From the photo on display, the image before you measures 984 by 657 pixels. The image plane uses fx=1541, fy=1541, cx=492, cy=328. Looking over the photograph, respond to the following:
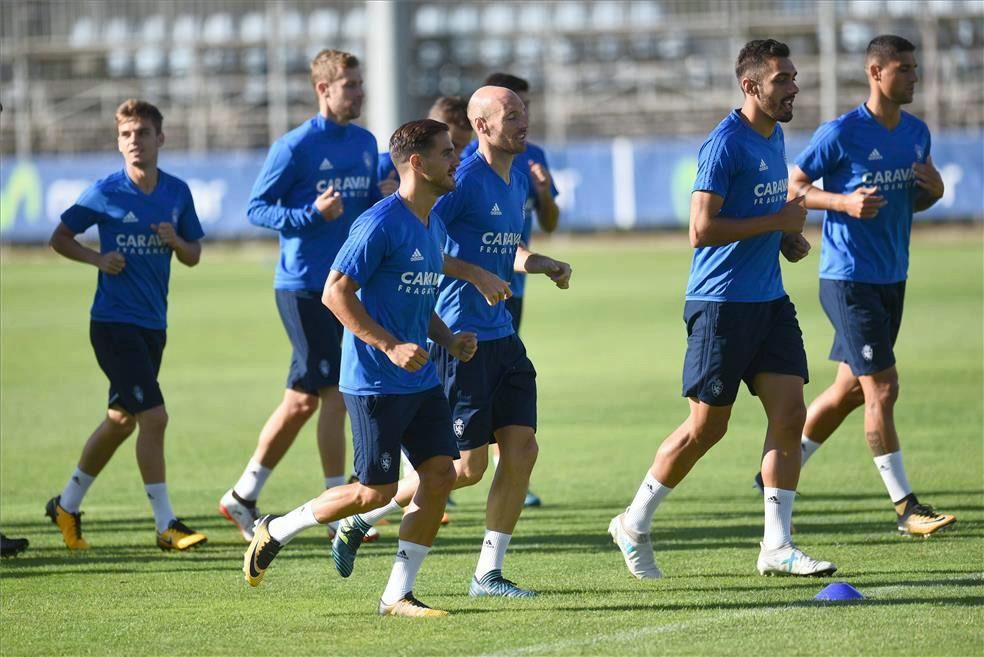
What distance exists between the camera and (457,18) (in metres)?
44.2

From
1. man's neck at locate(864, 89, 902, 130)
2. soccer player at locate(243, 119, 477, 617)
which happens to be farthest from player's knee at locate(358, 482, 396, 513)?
man's neck at locate(864, 89, 902, 130)

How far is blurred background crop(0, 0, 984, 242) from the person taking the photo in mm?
36844

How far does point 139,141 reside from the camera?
9.17 meters

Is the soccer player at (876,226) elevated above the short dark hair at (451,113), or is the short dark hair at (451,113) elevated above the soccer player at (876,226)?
the short dark hair at (451,113)

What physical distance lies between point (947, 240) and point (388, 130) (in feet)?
46.5

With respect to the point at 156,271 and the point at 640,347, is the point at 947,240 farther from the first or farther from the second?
the point at 156,271

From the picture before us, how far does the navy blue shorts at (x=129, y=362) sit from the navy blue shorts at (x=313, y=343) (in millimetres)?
820

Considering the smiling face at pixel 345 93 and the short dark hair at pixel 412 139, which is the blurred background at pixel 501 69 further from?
the short dark hair at pixel 412 139

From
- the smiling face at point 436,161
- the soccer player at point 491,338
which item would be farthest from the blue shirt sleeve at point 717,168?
the smiling face at point 436,161

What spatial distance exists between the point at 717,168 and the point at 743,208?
29 cm

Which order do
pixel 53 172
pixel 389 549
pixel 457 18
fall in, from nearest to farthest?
pixel 389 549, pixel 53 172, pixel 457 18

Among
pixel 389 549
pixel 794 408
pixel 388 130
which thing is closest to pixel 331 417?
pixel 389 549

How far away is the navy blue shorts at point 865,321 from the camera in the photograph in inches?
353

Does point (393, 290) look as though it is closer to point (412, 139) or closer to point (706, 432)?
point (412, 139)
